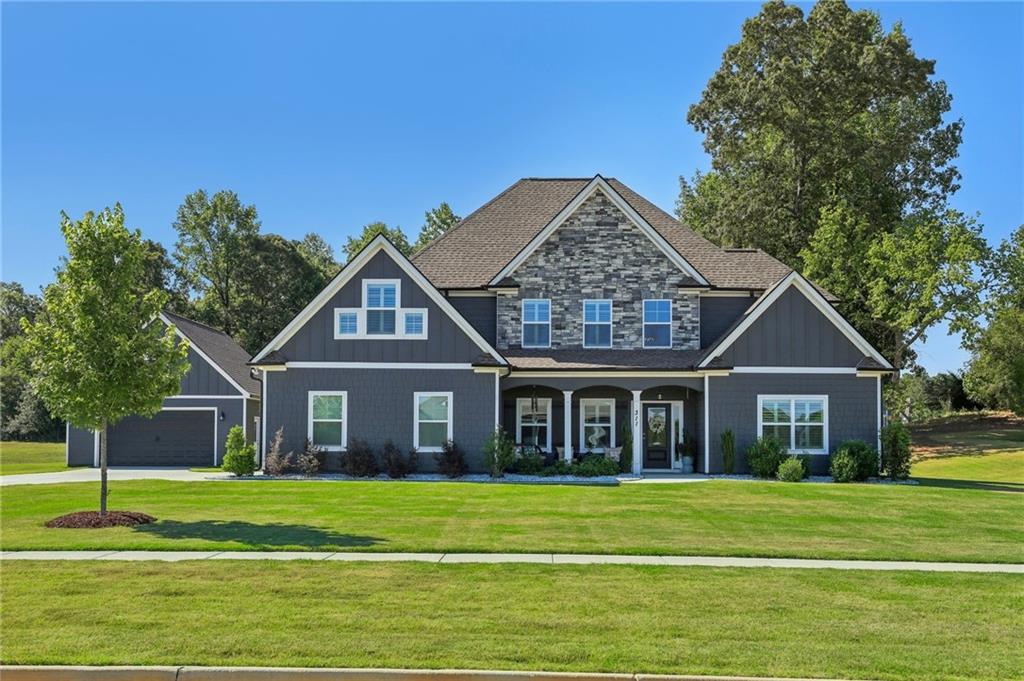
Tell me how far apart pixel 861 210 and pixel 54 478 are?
1574 inches

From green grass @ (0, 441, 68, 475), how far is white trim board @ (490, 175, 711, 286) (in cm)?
1730

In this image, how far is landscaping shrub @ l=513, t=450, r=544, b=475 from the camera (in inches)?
1047

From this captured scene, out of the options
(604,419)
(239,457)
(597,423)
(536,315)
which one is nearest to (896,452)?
(604,419)

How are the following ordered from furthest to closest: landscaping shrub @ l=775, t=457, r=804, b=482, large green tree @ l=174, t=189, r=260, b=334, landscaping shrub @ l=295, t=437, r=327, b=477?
→ large green tree @ l=174, t=189, r=260, b=334 < landscaping shrub @ l=295, t=437, r=327, b=477 < landscaping shrub @ l=775, t=457, r=804, b=482

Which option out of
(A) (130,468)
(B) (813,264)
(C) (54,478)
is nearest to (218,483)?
(C) (54,478)

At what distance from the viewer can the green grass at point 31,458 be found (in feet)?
104

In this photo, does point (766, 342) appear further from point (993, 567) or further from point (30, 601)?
point (30, 601)

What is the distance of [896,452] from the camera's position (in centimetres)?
2605

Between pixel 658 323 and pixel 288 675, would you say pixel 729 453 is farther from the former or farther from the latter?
pixel 288 675

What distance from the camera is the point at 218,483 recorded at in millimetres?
23766

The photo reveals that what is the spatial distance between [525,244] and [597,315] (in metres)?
3.69

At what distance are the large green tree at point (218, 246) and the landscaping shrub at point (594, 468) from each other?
3891 cm

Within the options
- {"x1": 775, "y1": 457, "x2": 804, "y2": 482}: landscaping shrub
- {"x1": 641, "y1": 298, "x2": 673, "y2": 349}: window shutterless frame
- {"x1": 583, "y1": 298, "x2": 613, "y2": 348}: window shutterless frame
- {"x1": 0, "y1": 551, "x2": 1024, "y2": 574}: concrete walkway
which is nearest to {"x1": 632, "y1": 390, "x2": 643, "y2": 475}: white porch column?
{"x1": 641, "y1": 298, "x2": 673, "y2": 349}: window shutterless frame

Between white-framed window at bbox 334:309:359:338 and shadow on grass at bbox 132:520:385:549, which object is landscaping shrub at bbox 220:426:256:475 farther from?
shadow on grass at bbox 132:520:385:549
